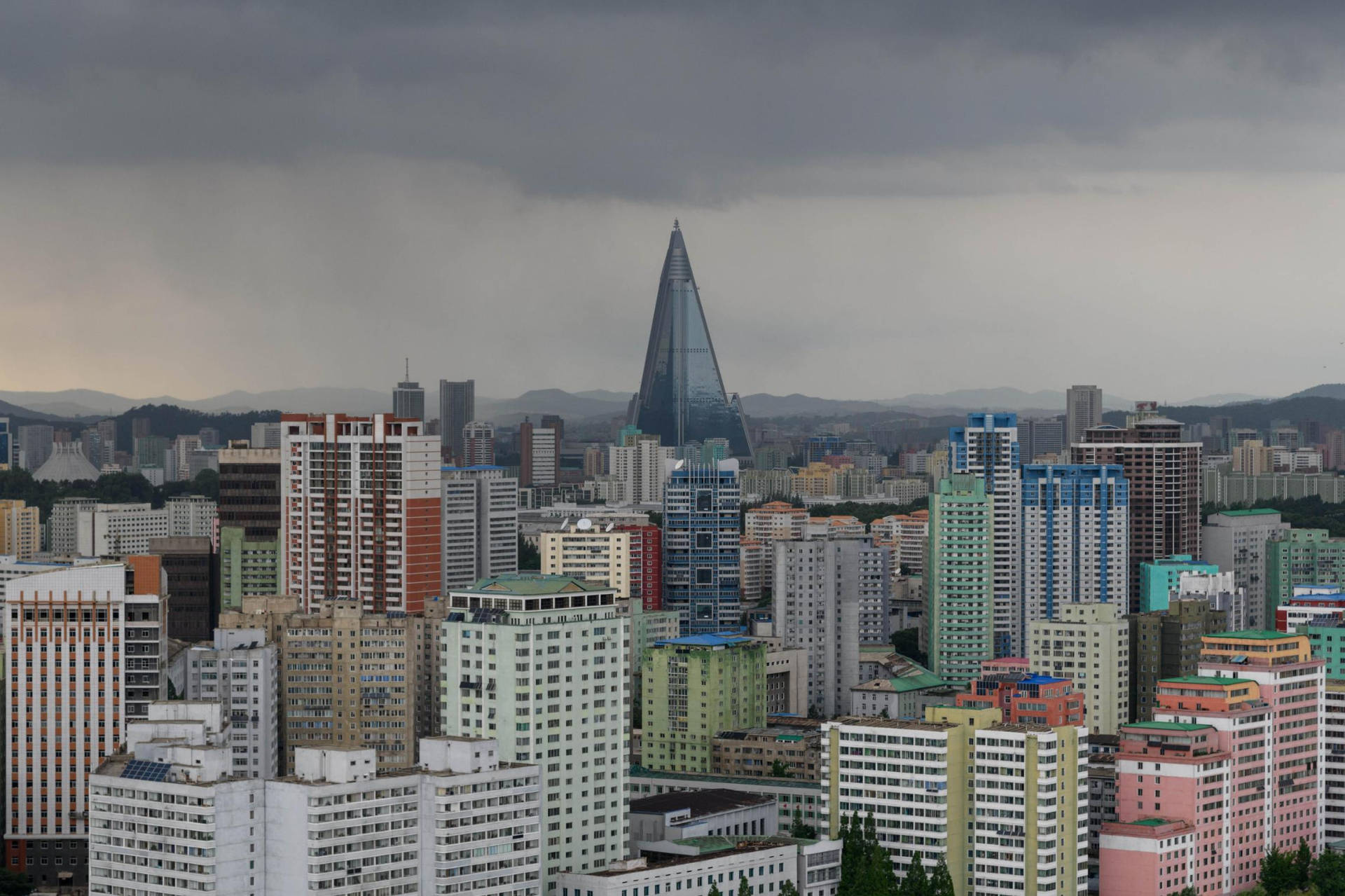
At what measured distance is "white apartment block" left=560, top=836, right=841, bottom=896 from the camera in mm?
23516

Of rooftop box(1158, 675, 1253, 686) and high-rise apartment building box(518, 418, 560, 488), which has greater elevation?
high-rise apartment building box(518, 418, 560, 488)

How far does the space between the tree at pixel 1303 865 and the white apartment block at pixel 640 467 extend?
5614 cm

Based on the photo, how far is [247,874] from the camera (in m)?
21.3

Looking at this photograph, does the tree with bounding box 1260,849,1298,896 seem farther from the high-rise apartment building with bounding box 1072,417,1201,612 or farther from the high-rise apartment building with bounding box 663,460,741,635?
the high-rise apartment building with bounding box 1072,417,1201,612

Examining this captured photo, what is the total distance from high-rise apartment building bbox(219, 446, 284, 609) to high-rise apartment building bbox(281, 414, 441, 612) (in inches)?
133

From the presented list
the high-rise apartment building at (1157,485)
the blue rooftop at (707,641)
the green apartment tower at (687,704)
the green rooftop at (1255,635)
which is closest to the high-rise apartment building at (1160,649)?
the blue rooftop at (707,641)

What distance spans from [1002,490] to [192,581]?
18.0 metres

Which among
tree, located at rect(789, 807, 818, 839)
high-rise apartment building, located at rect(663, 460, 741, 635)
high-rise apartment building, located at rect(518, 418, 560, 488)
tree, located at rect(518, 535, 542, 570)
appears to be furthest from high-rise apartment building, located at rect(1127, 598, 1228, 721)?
high-rise apartment building, located at rect(518, 418, 560, 488)

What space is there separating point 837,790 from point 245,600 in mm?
11782

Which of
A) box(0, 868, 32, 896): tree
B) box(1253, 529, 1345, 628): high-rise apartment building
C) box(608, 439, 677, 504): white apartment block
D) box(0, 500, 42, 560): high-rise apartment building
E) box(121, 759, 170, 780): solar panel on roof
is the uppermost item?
box(608, 439, 677, 504): white apartment block

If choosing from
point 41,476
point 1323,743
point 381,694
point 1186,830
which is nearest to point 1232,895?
point 1186,830

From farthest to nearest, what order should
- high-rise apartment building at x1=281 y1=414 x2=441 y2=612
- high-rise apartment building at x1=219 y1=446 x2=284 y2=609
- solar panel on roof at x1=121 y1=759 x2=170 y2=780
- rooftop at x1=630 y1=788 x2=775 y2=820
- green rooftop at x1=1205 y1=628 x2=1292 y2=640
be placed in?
high-rise apartment building at x1=219 y1=446 x2=284 y2=609, high-rise apartment building at x1=281 y1=414 x2=441 y2=612, green rooftop at x1=1205 y1=628 x2=1292 y2=640, rooftop at x1=630 y1=788 x2=775 y2=820, solar panel on roof at x1=121 y1=759 x2=170 y2=780

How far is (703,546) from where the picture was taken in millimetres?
50531

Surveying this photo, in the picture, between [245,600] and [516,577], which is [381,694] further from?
[516,577]
